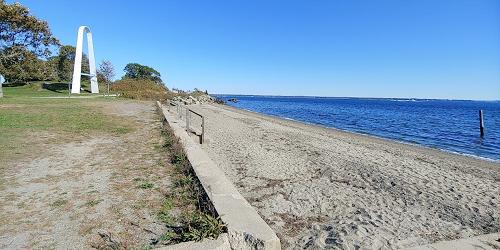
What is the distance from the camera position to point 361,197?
22.6 ft

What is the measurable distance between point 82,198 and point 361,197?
5.37 meters

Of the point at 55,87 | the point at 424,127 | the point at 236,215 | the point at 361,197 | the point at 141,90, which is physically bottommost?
the point at 361,197

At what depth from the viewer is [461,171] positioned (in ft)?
33.8

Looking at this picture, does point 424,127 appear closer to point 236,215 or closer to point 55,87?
point 236,215

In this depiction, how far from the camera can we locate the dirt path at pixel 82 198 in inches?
161

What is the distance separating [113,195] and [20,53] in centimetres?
3686

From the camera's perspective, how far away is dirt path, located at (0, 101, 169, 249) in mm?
4102

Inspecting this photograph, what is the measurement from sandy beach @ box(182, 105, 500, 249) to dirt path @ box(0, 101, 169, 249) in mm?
2015

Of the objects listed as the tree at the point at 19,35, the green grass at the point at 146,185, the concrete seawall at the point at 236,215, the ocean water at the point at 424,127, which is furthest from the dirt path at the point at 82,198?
the tree at the point at 19,35

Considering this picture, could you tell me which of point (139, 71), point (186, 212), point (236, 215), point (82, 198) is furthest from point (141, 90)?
point (139, 71)

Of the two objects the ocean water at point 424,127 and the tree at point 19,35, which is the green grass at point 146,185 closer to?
the ocean water at point 424,127

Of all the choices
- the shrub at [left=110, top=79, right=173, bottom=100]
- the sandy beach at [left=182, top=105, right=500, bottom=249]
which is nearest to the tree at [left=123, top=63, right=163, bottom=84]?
the shrub at [left=110, top=79, right=173, bottom=100]

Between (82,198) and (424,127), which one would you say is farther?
(424,127)

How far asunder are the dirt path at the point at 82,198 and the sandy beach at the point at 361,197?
201 centimetres
